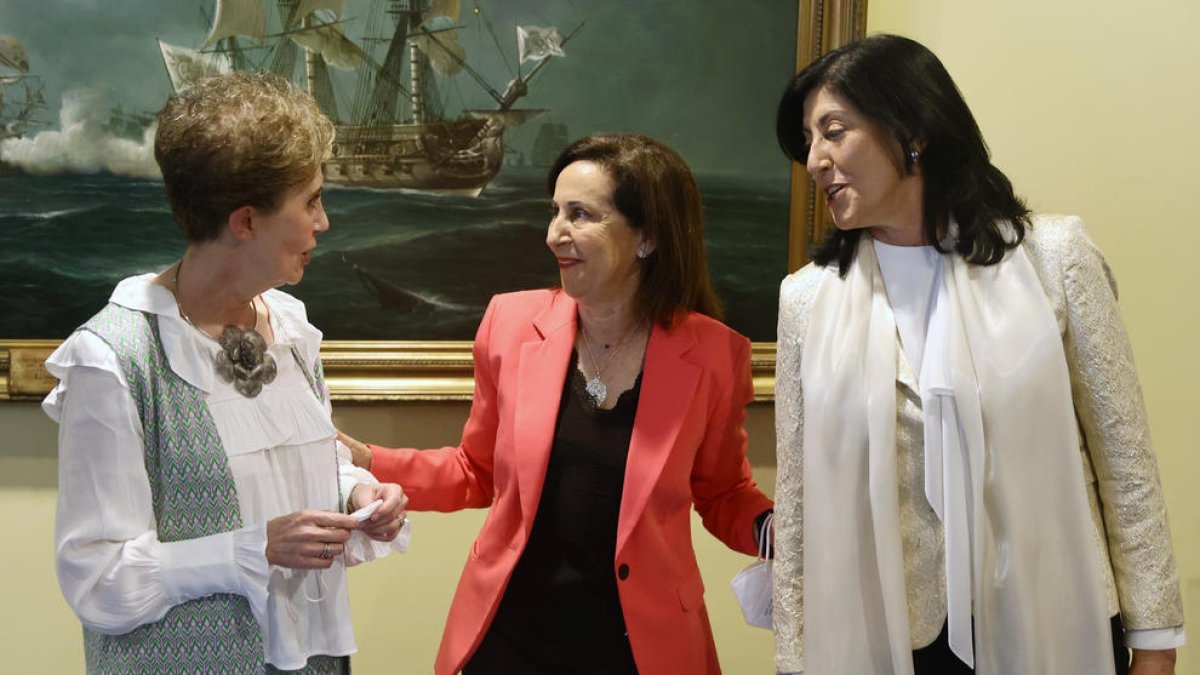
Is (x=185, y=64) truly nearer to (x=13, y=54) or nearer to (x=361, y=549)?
(x=13, y=54)

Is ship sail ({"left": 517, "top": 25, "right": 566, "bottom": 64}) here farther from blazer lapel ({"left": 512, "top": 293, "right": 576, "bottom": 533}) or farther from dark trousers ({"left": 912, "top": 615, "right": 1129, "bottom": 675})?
dark trousers ({"left": 912, "top": 615, "right": 1129, "bottom": 675})

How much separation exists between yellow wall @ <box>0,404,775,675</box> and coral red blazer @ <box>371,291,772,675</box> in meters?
0.55

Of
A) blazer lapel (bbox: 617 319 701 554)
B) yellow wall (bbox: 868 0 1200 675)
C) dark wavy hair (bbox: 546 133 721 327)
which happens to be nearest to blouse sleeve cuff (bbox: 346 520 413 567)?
blazer lapel (bbox: 617 319 701 554)

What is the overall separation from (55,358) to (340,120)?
1.33 meters

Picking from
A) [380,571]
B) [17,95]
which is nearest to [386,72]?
[17,95]

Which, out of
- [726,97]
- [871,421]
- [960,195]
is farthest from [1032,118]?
[871,421]

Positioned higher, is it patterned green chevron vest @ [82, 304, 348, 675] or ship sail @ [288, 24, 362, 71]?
ship sail @ [288, 24, 362, 71]

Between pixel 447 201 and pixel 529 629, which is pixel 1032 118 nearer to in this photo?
pixel 447 201

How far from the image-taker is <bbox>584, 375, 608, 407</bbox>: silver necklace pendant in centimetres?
233

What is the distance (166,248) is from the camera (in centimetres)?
288

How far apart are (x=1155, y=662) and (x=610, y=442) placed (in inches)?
39.9

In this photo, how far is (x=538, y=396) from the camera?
7.56ft

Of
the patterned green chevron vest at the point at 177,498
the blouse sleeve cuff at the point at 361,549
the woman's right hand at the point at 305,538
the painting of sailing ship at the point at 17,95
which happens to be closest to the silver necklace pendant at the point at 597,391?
the blouse sleeve cuff at the point at 361,549

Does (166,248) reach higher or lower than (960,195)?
lower
